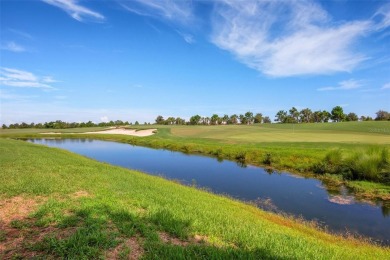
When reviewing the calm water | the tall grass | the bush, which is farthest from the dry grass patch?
the bush

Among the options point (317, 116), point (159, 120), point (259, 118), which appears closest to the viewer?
point (317, 116)

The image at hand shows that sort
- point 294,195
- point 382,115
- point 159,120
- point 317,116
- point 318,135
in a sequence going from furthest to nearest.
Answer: point 159,120
point 317,116
point 382,115
point 318,135
point 294,195

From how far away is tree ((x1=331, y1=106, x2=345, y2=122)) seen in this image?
135 meters

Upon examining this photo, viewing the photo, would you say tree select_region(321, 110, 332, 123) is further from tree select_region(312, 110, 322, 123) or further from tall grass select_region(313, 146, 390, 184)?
tall grass select_region(313, 146, 390, 184)

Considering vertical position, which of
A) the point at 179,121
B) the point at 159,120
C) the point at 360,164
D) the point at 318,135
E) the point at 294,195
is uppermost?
the point at 159,120

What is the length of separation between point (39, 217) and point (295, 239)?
8081 millimetres

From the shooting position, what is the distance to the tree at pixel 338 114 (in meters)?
135

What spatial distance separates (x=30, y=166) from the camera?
17.7 m

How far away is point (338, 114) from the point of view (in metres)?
135

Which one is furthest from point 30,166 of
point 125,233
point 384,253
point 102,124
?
point 102,124

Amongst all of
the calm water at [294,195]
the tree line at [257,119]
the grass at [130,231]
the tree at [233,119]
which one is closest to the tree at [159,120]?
the tree line at [257,119]

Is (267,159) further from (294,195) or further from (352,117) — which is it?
(352,117)

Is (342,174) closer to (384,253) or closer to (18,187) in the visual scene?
(384,253)

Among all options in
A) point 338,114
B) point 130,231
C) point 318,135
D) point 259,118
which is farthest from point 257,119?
point 130,231
